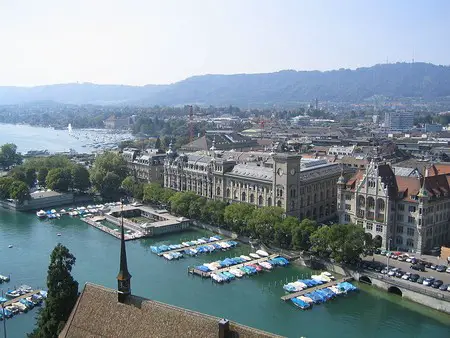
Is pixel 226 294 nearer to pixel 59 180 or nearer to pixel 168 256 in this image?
pixel 168 256

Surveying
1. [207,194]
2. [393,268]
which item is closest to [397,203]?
[393,268]

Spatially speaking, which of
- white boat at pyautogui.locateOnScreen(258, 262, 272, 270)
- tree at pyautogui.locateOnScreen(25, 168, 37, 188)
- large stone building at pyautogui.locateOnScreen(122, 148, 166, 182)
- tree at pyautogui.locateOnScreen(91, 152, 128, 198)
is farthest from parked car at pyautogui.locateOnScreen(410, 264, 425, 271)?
tree at pyautogui.locateOnScreen(25, 168, 37, 188)

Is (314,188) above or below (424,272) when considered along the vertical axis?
above

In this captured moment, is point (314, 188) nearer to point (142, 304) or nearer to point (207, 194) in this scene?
point (207, 194)

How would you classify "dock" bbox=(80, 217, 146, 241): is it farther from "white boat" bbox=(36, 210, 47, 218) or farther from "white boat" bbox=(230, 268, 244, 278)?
"white boat" bbox=(230, 268, 244, 278)

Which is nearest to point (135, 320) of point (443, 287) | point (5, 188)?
point (443, 287)

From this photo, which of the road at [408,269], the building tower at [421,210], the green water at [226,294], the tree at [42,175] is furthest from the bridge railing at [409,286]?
the tree at [42,175]

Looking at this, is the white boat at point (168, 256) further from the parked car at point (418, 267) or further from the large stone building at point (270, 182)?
the parked car at point (418, 267)
